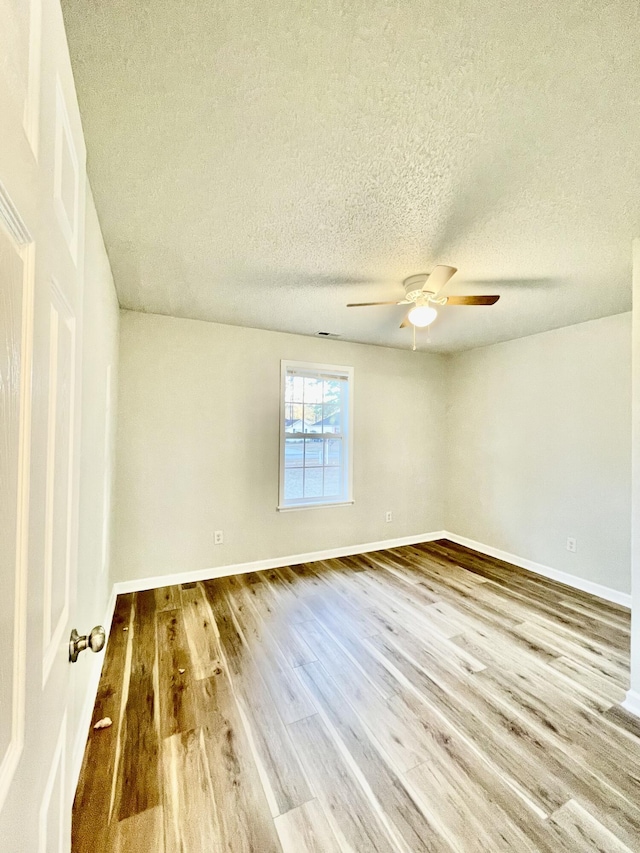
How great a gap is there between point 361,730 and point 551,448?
2.96 metres

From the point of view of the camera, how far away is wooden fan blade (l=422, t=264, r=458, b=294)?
182cm

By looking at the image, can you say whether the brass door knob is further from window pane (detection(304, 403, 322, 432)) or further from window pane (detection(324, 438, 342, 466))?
window pane (detection(324, 438, 342, 466))

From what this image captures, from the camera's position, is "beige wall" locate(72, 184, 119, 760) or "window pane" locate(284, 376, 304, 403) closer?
"beige wall" locate(72, 184, 119, 760)

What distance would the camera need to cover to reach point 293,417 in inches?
146

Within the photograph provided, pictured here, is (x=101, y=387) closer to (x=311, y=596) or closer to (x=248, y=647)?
(x=248, y=647)

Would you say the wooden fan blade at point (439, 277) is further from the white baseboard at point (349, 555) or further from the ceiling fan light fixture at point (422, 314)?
the white baseboard at point (349, 555)

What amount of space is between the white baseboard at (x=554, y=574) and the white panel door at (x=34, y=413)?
3.72 meters

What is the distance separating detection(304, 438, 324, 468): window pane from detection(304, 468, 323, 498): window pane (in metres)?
0.07

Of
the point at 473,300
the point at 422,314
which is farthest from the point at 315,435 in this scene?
the point at 473,300

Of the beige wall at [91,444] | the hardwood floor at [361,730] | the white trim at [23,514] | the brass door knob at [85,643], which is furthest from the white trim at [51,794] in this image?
the hardwood floor at [361,730]

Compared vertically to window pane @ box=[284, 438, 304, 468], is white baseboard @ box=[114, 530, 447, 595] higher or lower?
lower

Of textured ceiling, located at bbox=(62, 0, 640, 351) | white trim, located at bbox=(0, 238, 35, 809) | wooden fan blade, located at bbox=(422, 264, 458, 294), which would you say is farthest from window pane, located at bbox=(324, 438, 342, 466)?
white trim, located at bbox=(0, 238, 35, 809)

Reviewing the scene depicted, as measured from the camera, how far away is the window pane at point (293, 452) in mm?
3670

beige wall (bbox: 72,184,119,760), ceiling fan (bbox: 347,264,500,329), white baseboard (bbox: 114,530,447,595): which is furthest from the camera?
white baseboard (bbox: 114,530,447,595)
